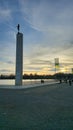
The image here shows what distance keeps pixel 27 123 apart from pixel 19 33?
27.1 metres

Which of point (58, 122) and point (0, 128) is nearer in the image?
point (0, 128)

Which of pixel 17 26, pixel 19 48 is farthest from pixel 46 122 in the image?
pixel 17 26

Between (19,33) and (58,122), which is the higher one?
(19,33)

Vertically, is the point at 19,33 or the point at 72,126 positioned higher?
the point at 19,33

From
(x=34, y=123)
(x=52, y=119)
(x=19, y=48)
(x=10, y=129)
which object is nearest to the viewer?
(x=10, y=129)

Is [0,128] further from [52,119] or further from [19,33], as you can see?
[19,33]

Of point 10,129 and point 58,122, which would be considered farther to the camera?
point 58,122

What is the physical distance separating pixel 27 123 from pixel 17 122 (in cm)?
39

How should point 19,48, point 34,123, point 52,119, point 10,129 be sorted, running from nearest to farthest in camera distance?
point 10,129, point 34,123, point 52,119, point 19,48

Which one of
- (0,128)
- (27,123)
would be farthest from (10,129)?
(27,123)

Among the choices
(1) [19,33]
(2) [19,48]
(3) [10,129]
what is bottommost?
(3) [10,129]

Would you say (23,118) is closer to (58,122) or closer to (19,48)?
(58,122)

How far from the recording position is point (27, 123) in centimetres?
727

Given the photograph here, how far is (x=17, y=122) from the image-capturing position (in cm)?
743
